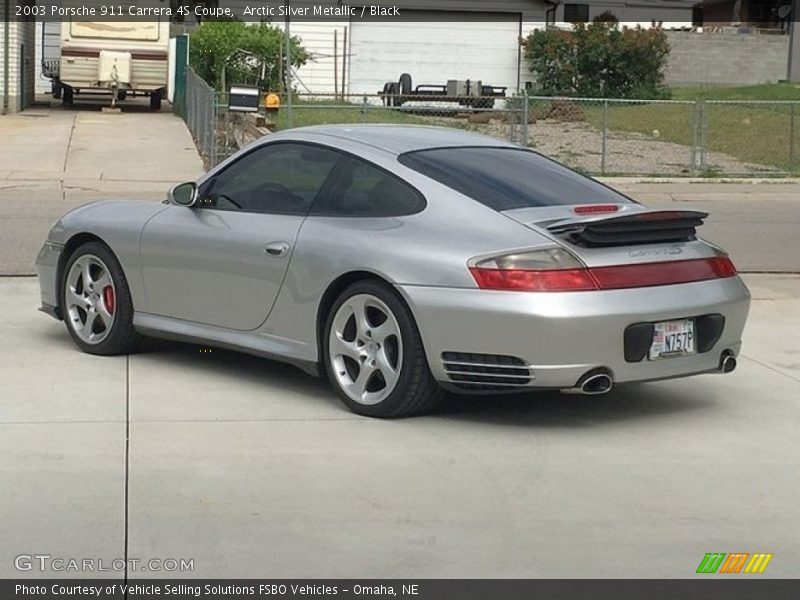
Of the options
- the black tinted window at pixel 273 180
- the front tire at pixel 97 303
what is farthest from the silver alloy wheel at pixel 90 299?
the black tinted window at pixel 273 180

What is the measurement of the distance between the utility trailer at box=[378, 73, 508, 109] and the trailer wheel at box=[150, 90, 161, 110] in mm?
5596

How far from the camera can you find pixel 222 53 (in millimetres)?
31641

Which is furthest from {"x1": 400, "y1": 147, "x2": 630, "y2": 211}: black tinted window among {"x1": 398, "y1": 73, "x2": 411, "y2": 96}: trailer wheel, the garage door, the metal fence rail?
the garage door

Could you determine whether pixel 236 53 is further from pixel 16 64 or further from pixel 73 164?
pixel 73 164

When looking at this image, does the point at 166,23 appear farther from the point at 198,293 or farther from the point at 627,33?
the point at 198,293

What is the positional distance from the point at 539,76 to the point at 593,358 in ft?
112

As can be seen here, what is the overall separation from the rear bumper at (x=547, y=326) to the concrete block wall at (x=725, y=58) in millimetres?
40183

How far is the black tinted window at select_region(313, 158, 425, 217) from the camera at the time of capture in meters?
6.95

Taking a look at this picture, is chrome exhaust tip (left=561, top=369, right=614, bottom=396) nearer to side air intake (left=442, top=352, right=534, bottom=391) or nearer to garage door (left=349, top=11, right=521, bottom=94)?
side air intake (left=442, top=352, right=534, bottom=391)

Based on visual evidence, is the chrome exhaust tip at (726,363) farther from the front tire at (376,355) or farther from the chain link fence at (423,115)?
the chain link fence at (423,115)

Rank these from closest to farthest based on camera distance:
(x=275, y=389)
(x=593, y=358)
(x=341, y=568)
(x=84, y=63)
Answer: (x=341, y=568), (x=593, y=358), (x=275, y=389), (x=84, y=63)

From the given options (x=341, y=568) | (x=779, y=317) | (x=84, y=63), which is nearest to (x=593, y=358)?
(x=341, y=568)

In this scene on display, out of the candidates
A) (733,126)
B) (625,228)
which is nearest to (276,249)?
(625,228)

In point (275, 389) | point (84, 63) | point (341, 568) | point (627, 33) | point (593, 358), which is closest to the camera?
point (341, 568)
